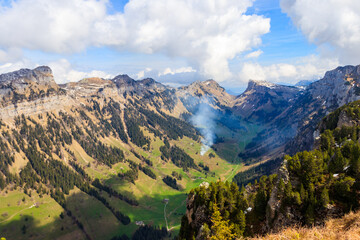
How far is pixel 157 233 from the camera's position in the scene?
19738 cm

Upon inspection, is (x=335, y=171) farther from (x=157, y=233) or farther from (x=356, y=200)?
(x=157, y=233)

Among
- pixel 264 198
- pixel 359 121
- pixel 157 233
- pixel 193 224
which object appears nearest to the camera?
pixel 264 198

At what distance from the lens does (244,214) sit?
48.7 meters

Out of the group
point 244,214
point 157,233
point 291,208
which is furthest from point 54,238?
point 291,208

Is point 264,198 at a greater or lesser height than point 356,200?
lesser

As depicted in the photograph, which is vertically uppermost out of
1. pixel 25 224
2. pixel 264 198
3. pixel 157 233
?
pixel 264 198

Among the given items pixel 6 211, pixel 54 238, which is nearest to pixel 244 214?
pixel 54 238

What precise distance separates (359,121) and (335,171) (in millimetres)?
74306

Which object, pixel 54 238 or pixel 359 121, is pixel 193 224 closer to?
pixel 359 121

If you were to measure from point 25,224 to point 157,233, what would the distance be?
12730 cm

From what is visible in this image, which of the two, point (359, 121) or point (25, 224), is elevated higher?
point (359, 121)

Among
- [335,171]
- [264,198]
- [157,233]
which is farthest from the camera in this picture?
[157,233]

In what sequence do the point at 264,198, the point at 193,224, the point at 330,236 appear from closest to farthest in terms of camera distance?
the point at 330,236
the point at 264,198
the point at 193,224

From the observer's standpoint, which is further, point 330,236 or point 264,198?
point 264,198
